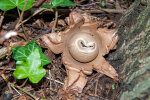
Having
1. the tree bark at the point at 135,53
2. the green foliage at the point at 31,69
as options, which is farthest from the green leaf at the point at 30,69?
the tree bark at the point at 135,53

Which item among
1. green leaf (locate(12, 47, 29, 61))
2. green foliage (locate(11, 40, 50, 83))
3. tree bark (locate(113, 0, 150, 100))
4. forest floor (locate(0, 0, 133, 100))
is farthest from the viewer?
forest floor (locate(0, 0, 133, 100))

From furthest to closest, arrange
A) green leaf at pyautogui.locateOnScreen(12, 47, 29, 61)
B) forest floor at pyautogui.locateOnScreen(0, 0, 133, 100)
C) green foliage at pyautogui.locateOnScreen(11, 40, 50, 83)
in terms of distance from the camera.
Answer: forest floor at pyautogui.locateOnScreen(0, 0, 133, 100), green leaf at pyautogui.locateOnScreen(12, 47, 29, 61), green foliage at pyautogui.locateOnScreen(11, 40, 50, 83)

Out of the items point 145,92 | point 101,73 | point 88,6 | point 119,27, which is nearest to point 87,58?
point 101,73

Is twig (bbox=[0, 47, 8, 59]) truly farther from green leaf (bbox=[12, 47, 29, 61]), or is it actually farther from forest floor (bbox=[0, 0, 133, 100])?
green leaf (bbox=[12, 47, 29, 61])

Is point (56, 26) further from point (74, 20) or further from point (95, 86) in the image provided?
Answer: point (95, 86)

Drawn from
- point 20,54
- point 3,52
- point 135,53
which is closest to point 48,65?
point 20,54

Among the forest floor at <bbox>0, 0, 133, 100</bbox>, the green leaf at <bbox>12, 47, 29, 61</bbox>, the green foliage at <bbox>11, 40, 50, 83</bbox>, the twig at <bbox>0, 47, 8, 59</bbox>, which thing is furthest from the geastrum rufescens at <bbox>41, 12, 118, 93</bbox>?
the twig at <bbox>0, 47, 8, 59</bbox>
